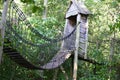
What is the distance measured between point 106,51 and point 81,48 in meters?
3.41

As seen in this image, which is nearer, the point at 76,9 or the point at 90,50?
the point at 76,9

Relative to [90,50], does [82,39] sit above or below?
above

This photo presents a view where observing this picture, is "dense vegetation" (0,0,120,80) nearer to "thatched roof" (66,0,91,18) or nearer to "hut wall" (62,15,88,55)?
"hut wall" (62,15,88,55)

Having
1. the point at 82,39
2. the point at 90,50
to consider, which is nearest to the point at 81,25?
the point at 82,39

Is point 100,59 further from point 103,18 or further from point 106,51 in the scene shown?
point 103,18

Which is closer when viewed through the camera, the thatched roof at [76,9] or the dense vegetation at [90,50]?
the dense vegetation at [90,50]

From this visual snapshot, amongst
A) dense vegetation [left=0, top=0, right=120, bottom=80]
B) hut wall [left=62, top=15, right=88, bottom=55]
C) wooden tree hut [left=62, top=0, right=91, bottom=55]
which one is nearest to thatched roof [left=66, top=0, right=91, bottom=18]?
wooden tree hut [left=62, top=0, right=91, bottom=55]

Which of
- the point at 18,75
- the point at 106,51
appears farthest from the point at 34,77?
the point at 106,51

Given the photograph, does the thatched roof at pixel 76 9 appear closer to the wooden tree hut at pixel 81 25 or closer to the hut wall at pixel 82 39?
the wooden tree hut at pixel 81 25

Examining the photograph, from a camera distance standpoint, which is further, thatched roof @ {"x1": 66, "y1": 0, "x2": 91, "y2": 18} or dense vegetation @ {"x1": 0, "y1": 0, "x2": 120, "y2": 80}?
thatched roof @ {"x1": 66, "y1": 0, "x2": 91, "y2": 18}

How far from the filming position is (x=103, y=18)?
10.4 m

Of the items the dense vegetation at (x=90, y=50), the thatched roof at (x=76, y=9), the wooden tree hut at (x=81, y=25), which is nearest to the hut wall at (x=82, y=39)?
the wooden tree hut at (x=81, y=25)

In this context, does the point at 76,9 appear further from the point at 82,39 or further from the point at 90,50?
the point at 90,50

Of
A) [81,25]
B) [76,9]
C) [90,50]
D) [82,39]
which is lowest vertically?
[90,50]
